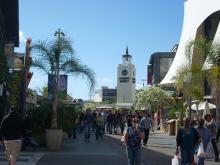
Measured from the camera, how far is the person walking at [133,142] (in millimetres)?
14117

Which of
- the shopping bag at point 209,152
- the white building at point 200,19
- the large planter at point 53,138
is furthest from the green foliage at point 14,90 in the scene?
the white building at point 200,19

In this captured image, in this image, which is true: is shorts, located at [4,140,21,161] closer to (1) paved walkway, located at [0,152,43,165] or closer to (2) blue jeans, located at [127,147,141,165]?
(2) blue jeans, located at [127,147,141,165]

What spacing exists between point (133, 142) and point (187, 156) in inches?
52.9

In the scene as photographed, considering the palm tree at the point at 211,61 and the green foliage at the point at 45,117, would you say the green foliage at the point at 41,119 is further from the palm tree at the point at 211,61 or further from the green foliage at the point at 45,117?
the palm tree at the point at 211,61

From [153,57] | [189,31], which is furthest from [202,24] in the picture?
[153,57]

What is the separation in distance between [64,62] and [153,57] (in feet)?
293

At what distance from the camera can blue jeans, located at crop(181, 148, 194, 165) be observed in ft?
46.0

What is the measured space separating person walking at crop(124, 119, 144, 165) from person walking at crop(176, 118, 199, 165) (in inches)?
38.0

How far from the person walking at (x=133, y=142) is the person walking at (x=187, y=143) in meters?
0.96

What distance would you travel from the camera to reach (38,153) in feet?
67.7

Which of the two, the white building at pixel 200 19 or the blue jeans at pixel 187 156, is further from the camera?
the white building at pixel 200 19

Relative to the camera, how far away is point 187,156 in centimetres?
1405

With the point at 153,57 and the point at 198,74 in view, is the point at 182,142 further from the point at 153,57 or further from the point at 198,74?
the point at 153,57

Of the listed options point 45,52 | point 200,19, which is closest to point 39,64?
point 45,52
